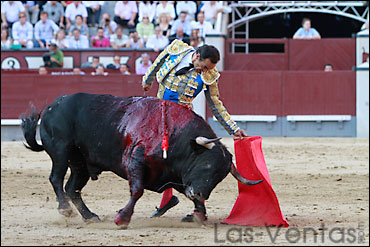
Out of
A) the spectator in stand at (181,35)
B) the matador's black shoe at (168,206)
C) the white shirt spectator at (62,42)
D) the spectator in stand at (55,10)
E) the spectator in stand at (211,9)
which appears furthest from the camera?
the spectator in stand at (55,10)

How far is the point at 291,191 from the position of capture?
269 inches

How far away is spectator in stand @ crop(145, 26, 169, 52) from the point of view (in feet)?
43.8

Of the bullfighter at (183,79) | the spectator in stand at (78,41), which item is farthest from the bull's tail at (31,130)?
the spectator in stand at (78,41)

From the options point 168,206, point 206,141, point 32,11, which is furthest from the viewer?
point 32,11

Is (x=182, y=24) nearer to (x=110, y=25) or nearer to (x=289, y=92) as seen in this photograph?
(x=110, y=25)

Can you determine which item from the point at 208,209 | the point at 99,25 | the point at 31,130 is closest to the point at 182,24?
the point at 99,25

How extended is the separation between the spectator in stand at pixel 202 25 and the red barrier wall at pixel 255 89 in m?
0.87

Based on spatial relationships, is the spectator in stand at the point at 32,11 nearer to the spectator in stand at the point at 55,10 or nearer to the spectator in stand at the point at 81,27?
the spectator in stand at the point at 55,10

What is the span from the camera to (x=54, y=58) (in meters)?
13.5

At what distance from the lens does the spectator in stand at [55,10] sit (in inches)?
559

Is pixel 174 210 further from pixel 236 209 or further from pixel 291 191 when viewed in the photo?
pixel 291 191

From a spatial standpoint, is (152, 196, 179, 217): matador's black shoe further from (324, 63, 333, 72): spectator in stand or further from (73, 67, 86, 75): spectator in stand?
(324, 63, 333, 72): spectator in stand

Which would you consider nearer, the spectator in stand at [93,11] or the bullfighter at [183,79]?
the bullfighter at [183,79]

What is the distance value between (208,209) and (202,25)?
8.25m
